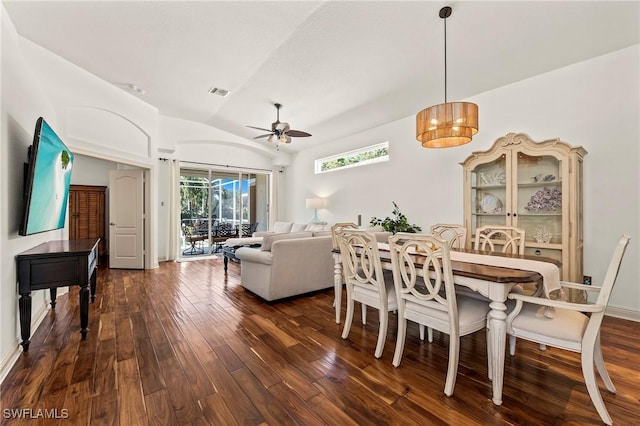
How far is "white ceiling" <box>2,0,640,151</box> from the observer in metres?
2.58

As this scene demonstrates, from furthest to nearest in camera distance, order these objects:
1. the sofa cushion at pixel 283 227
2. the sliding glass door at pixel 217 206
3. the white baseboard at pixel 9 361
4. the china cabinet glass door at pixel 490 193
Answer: the sliding glass door at pixel 217 206
the sofa cushion at pixel 283 227
the china cabinet glass door at pixel 490 193
the white baseboard at pixel 9 361

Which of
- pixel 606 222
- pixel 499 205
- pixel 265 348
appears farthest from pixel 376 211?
pixel 265 348

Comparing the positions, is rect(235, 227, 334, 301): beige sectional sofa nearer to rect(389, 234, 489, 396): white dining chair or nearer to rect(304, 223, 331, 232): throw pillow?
rect(389, 234, 489, 396): white dining chair

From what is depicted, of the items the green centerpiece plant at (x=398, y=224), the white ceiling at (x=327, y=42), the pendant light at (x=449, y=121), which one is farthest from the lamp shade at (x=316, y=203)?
the pendant light at (x=449, y=121)

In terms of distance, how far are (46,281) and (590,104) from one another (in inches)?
230

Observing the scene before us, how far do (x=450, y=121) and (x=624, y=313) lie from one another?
2.95 m

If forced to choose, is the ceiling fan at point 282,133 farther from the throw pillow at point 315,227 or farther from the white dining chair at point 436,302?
the white dining chair at point 436,302

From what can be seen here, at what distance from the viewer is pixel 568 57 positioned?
3016mm

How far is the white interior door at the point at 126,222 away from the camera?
5.33m

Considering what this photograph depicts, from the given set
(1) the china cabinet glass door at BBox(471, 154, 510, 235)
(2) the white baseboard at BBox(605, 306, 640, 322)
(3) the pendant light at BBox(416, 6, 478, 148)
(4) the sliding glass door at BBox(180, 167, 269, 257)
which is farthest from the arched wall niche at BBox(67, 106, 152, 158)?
(2) the white baseboard at BBox(605, 306, 640, 322)

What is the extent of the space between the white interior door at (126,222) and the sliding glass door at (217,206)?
122 centimetres

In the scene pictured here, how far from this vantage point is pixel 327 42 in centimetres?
313

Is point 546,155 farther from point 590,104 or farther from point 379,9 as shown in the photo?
point 379,9

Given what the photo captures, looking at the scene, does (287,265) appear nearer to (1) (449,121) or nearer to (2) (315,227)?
(1) (449,121)
